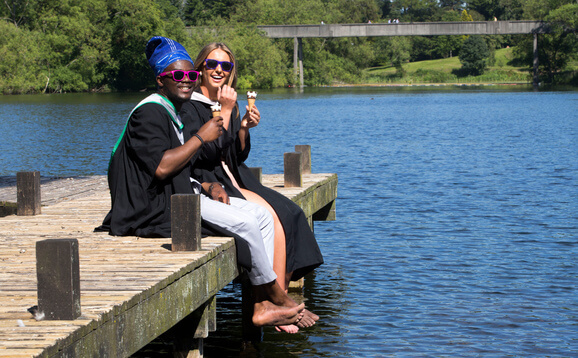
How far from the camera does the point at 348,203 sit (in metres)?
16.5

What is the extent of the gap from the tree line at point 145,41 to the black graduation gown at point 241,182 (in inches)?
2594

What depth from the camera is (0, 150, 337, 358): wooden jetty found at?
12.8ft

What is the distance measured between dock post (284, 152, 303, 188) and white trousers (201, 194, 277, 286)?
3630mm

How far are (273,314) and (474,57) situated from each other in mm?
109495

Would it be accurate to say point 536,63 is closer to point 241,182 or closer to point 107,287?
point 241,182

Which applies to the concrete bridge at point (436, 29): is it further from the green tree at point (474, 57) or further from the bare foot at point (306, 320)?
the bare foot at point (306, 320)

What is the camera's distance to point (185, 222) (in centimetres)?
557

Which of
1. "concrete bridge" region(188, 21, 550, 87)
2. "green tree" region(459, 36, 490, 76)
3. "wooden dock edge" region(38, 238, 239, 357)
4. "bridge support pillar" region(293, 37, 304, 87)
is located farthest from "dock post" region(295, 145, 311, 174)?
"green tree" region(459, 36, 490, 76)

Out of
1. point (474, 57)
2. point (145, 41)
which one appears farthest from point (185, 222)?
point (474, 57)

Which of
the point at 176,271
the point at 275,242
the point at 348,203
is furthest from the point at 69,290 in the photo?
the point at 348,203

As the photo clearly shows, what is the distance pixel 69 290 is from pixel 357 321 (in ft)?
16.3

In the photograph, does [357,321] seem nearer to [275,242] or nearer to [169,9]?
[275,242]

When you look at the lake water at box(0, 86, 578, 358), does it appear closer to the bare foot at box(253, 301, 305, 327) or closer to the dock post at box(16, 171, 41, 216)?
the bare foot at box(253, 301, 305, 327)

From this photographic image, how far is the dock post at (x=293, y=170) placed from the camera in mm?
9586
